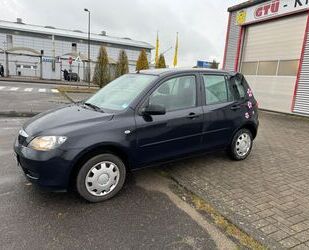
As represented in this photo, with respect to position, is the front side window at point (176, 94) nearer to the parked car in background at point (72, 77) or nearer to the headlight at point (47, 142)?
the headlight at point (47, 142)

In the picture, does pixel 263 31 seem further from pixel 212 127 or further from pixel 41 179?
pixel 41 179

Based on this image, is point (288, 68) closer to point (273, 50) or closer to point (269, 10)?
point (273, 50)

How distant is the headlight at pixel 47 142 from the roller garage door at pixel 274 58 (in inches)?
452

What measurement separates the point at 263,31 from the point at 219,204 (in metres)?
12.6

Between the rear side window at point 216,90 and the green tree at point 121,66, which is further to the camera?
the green tree at point 121,66

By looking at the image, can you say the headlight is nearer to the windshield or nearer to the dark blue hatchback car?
the dark blue hatchback car

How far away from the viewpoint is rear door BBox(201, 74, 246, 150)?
4.59 meters

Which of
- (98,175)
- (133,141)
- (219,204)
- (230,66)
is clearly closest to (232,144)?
(219,204)

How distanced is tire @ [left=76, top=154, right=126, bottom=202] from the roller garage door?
10844 millimetres

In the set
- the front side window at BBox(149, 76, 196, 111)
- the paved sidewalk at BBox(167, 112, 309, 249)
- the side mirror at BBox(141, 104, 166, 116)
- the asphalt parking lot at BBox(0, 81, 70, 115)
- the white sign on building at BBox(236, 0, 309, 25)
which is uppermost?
the white sign on building at BBox(236, 0, 309, 25)

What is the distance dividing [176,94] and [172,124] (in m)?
0.51

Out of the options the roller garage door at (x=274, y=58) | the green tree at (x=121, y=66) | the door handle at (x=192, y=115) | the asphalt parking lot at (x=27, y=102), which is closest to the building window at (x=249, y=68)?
the roller garage door at (x=274, y=58)

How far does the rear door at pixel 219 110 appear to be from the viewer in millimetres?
4586

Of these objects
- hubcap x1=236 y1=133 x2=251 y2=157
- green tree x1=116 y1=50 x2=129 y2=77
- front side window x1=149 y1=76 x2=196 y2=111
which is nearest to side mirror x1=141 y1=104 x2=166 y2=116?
front side window x1=149 y1=76 x2=196 y2=111
